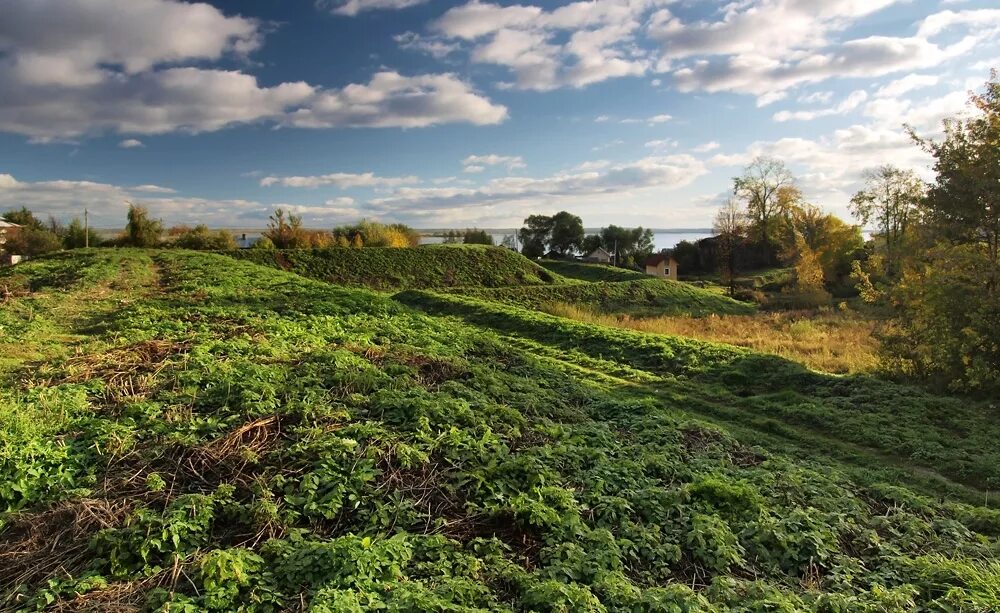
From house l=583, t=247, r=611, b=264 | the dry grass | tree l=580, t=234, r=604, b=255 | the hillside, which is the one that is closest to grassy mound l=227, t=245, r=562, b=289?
the dry grass

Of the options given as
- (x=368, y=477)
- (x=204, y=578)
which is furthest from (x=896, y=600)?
(x=204, y=578)

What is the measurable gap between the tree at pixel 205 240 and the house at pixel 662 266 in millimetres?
38213

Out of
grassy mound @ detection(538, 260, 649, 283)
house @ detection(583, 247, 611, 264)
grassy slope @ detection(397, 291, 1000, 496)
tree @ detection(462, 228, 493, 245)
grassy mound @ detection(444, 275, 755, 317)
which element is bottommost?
grassy slope @ detection(397, 291, 1000, 496)

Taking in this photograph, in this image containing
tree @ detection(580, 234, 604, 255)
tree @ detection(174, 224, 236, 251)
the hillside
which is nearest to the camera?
the hillside

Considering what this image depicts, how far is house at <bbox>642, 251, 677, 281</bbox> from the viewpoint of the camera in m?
57.3

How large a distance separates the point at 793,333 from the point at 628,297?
482 inches

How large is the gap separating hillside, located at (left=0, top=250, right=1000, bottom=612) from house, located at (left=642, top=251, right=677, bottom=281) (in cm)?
4879

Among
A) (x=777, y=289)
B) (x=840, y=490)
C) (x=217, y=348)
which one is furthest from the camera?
(x=777, y=289)

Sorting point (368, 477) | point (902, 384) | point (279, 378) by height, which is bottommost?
point (902, 384)

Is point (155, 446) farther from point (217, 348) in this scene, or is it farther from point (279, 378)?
point (217, 348)

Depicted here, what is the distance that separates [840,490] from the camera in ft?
19.7

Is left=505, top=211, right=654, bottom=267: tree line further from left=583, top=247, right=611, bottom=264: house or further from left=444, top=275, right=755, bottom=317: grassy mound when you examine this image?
left=444, top=275, right=755, bottom=317: grassy mound

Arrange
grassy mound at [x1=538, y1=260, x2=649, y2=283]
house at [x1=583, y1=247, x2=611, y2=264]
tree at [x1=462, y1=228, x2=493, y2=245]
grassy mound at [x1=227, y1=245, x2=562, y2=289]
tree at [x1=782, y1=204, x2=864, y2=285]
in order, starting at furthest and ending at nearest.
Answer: house at [x1=583, y1=247, x2=611, y2=264] < tree at [x1=462, y1=228, x2=493, y2=245] < tree at [x1=782, y1=204, x2=864, y2=285] < grassy mound at [x1=538, y1=260, x2=649, y2=283] < grassy mound at [x1=227, y1=245, x2=562, y2=289]

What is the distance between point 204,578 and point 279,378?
11.1 feet
